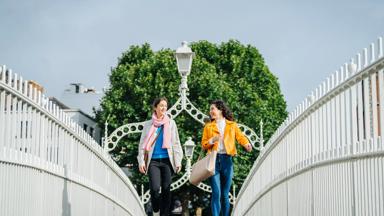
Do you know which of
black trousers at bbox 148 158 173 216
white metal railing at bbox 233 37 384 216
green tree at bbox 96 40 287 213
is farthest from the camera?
green tree at bbox 96 40 287 213

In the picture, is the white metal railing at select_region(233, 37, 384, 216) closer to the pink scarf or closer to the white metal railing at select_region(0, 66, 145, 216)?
the pink scarf

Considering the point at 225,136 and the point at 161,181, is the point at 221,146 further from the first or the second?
the point at 161,181

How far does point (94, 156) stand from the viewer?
11.4m

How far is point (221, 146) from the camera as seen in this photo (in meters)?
10.8

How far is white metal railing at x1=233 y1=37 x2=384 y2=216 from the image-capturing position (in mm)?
5691

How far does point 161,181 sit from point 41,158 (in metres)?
3.43

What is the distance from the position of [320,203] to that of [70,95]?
2694 inches

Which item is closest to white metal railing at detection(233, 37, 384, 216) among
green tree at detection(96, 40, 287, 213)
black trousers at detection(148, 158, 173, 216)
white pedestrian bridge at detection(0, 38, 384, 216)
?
white pedestrian bridge at detection(0, 38, 384, 216)

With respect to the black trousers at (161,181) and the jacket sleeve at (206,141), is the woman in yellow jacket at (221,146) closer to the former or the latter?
the jacket sleeve at (206,141)

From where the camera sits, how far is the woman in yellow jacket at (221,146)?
10.8m

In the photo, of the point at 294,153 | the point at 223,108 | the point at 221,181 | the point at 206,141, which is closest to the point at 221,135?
the point at 206,141

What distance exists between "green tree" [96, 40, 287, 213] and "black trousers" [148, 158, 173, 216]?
1161 inches

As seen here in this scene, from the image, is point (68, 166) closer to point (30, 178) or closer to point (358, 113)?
point (30, 178)

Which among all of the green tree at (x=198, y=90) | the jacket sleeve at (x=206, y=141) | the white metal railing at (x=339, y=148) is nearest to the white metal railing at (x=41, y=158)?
the jacket sleeve at (x=206, y=141)
